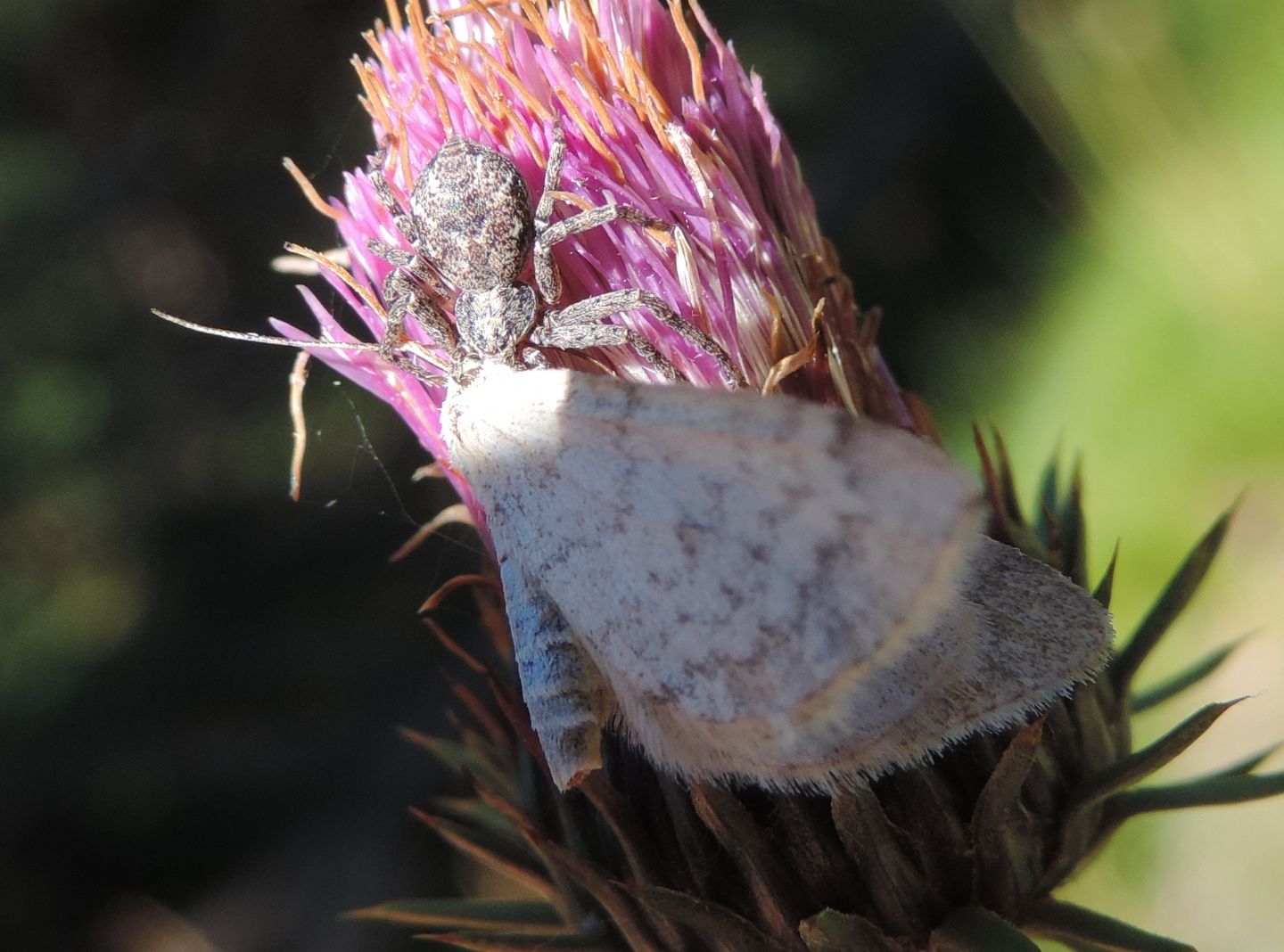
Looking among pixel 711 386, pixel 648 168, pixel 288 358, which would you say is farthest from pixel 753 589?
pixel 288 358

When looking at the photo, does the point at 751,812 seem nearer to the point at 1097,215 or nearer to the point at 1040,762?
the point at 1040,762

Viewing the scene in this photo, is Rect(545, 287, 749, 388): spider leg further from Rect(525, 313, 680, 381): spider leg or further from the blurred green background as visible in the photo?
the blurred green background

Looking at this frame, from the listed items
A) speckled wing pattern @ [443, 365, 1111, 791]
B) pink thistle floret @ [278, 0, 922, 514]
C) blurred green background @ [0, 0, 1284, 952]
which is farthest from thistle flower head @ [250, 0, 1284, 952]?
blurred green background @ [0, 0, 1284, 952]

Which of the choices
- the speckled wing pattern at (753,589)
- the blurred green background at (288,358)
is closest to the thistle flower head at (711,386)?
the speckled wing pattern at (753,589)

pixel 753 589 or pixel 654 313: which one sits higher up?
pixel 654 313

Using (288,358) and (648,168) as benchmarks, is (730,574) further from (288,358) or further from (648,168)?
(288,358)

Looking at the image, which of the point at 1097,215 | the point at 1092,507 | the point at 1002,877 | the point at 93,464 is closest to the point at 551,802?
the point at 1002,877
